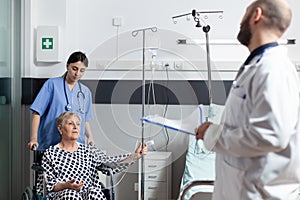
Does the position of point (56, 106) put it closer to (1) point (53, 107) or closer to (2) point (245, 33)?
(1) point (53, 107)

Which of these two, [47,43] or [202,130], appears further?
[47,43]

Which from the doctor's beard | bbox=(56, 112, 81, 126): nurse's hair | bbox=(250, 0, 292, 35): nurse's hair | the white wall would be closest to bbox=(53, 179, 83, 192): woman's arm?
bbox=(56, 112, 81, 126): nurse's hair

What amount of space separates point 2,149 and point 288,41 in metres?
2.30

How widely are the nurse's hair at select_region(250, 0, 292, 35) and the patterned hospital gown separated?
1591 millimetres

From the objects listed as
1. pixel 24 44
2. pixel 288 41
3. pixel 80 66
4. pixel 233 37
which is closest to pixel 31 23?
pixel 24 44

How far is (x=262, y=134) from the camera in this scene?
4.82 ft

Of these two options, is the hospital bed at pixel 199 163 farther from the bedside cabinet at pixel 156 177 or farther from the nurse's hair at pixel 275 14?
the nurse's hair at pixel 275 14

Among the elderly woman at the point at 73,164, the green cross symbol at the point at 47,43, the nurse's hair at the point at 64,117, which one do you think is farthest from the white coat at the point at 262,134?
the green cross symbol at the point at 47,43

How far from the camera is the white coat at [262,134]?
1.47 meters

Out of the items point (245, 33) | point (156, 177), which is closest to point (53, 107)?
point (156, 177)

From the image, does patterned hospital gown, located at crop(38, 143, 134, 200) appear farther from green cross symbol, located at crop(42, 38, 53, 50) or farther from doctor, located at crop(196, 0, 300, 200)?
doctor, located at crop(196, 0, 300, 200)

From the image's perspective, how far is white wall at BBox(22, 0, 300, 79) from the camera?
149 inches

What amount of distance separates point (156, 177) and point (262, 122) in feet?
7.27

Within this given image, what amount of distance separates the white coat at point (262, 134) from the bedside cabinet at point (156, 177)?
1958mm
